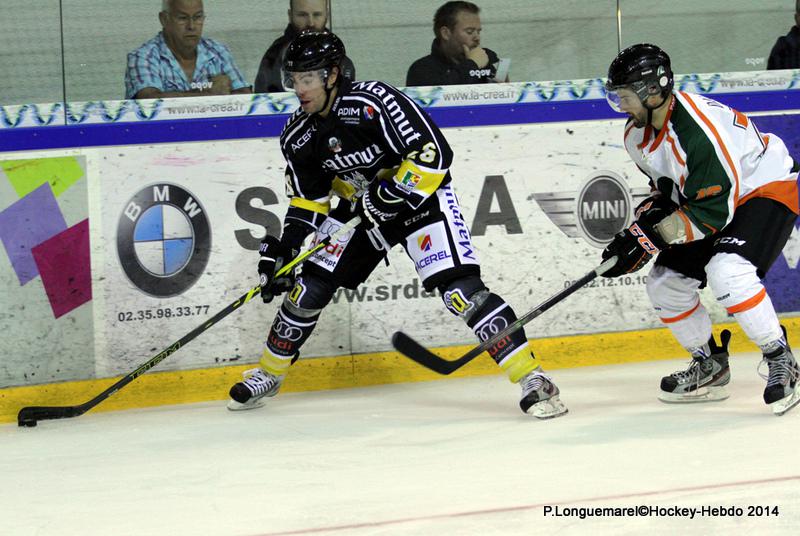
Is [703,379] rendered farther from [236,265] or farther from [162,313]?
[162,313]

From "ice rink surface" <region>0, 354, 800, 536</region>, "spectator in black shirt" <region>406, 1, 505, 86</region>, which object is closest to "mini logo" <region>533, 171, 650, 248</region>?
"spectator in black shirt" <region>406, 1, 505, 86</region>

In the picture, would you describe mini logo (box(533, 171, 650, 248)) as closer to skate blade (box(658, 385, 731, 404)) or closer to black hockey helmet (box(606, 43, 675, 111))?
skate blade (box(658, 385, 731, 404))

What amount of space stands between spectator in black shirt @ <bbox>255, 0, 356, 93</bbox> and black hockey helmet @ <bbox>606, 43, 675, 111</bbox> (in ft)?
4.57

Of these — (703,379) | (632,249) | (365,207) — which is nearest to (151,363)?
(365,207)

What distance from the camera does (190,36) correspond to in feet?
14.3

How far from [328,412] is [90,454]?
0.89 meters

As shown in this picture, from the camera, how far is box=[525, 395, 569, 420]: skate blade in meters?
3.47

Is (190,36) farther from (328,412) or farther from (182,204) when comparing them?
(328,412)

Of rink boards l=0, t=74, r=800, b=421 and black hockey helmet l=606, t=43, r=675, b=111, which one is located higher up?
black hockey helmet l=606, t=43, r=675, b=111

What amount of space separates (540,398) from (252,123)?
5.46ft

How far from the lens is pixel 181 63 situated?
14.2ft

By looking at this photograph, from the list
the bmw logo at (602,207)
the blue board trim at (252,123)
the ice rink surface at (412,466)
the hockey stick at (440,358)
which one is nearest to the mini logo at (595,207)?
the bmw logo at (602,207)

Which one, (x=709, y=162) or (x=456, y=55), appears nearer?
(x=709, y=162)

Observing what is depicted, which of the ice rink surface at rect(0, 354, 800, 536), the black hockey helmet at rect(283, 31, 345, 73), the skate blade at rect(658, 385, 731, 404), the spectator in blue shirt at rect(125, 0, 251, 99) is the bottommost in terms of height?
the ice rink surface at rect(0, 354, 800, 536)
